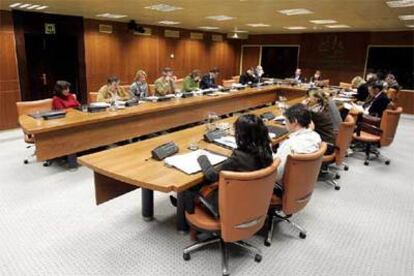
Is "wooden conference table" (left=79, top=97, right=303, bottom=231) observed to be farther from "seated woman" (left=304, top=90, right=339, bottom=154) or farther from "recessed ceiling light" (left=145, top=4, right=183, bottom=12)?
"recessed ceiling light" (left=145, top=4, right=183, bottom=12)

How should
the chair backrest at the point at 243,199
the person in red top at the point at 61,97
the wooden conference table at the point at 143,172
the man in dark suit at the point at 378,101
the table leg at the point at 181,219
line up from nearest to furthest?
the chair backrest at the point at 243,199
the wooden conference table at the point at 143,172
the table leg at the point at 181,219
the person in red top at the point at 61,97
the man in dark suit at the point at 378,101

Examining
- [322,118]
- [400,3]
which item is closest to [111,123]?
[322,118]

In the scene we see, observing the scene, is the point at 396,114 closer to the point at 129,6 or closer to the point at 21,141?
the point at 129,6

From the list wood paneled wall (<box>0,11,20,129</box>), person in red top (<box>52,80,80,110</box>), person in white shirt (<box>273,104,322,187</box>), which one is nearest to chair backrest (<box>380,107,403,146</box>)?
person in white shirt (<box>273,104,322,187</box>)

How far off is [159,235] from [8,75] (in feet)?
19.2

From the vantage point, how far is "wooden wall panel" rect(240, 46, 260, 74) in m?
13.1

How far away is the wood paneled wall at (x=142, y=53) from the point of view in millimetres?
8242

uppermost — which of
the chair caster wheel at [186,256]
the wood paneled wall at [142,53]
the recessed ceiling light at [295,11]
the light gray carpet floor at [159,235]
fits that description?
the recessed ceiling light at [295,11]

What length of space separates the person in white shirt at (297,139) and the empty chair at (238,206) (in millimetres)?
411

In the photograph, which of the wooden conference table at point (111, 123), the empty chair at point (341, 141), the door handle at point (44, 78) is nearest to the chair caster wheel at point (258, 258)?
the empty chair at point (341, 141)

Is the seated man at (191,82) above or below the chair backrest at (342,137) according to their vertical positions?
above

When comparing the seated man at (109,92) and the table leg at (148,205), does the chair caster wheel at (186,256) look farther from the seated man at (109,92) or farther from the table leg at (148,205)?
the seated man at (109,92)

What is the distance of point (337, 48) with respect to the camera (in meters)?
10.9

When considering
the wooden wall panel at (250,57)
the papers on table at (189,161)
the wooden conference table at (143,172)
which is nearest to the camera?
the wooden conference table at (143,172)
